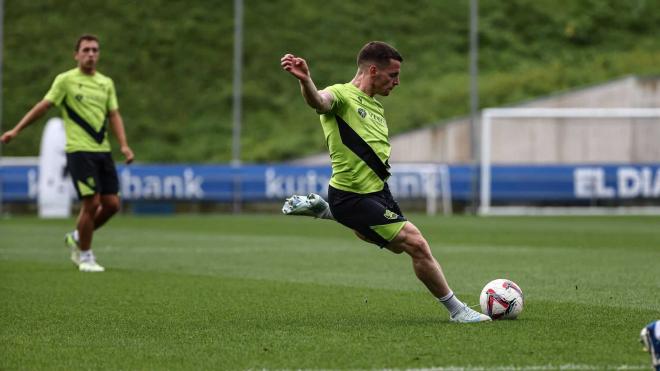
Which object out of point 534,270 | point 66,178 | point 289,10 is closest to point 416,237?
point 534,270

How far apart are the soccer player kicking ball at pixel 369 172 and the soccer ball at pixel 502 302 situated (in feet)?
0.50

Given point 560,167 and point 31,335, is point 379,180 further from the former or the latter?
point 560,167

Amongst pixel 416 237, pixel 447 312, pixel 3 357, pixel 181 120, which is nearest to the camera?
Answer: pixel 3 357

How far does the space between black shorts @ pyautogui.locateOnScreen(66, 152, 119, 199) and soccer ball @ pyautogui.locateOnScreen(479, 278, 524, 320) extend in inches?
221

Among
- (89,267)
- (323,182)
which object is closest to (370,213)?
(89,267)

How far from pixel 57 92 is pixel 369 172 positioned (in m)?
5.67

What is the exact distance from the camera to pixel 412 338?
23.3ft

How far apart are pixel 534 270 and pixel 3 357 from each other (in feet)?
23.7

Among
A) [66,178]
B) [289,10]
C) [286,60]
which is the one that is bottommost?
[66,178]

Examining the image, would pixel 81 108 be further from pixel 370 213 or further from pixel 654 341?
pixel 654 341

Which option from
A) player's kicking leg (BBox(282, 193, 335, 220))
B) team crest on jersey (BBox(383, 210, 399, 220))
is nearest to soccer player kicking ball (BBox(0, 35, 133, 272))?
player's kicking leg (BBox(282, 193, 335, 220))

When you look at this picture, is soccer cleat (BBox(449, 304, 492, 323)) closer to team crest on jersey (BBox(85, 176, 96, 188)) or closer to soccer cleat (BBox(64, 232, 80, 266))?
team crest on jersey (BBox(85, 176, 96, 188))

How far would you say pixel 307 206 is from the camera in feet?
26.4

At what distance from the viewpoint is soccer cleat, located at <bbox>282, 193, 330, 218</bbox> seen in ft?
26.2
